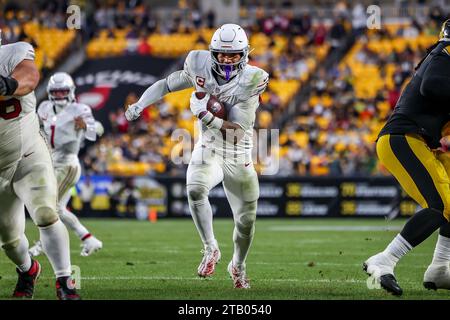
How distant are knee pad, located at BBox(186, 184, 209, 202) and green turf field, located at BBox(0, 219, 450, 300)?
659 mm

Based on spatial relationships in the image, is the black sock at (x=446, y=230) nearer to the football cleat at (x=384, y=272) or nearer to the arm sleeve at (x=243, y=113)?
the football cleat at (x=384, y=272)

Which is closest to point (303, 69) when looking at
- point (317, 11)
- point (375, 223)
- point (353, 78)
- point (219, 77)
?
point (353, 78)

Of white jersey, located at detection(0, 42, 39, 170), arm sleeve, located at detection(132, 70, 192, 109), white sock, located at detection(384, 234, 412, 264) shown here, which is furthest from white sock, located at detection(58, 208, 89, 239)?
white sock, located at detection(384, 234, 412, 264)

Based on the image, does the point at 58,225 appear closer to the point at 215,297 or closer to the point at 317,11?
the point at 215,297

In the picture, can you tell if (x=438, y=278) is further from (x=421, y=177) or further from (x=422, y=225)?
(x=421, y=177)

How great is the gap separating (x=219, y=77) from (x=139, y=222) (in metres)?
9.95

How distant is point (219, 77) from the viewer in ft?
22.9

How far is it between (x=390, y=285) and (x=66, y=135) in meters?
4.97

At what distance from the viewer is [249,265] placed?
886cm

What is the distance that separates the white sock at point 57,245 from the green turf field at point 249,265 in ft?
1.59

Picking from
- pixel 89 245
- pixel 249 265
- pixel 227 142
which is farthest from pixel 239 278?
pixel 89 245

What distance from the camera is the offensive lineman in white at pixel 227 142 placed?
22.5 feet

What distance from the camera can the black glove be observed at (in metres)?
5.50

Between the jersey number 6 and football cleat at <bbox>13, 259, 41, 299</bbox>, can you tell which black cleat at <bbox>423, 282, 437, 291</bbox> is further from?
the jersey number 6
